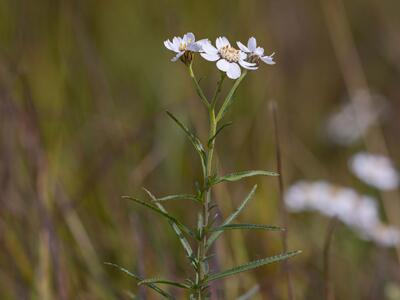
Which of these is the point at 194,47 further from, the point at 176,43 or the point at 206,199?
the point at 206,199

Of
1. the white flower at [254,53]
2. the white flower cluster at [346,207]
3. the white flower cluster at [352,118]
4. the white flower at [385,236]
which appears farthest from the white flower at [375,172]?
the white flower at [254,53]

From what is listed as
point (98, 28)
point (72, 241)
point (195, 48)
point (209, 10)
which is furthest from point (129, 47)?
point (195, 48)

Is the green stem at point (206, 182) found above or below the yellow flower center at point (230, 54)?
below

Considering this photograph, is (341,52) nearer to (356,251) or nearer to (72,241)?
(356,251)

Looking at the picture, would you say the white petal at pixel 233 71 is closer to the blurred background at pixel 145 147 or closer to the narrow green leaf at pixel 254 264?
the narrow green leaf at pixel 254 264

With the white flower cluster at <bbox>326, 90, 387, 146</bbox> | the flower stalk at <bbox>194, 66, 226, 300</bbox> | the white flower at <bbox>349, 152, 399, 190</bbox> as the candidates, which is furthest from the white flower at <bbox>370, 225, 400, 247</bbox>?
the flower stalk at <bbox>194, 66, 226, 300</bbox>
